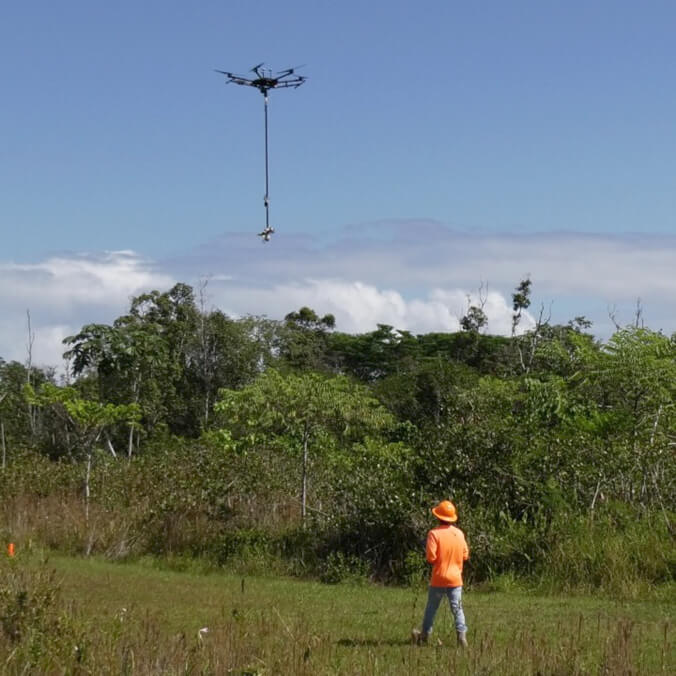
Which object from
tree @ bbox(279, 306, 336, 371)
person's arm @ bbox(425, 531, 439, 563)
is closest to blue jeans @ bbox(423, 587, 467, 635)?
person's arm @ bbox(425, 531, 439, 563)

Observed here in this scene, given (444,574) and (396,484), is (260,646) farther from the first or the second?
(396,484)

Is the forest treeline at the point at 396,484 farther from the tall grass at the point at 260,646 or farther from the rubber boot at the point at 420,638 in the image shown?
the rubber boot at the point at 420,638

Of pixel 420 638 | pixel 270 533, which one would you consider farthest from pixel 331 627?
pixel 270 533

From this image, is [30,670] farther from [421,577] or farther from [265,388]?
[265,388]

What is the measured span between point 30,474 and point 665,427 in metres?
13.7

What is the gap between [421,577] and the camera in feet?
59.2

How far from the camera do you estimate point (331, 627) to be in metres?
12.7

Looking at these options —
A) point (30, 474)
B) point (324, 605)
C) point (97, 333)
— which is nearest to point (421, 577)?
point (324, 605)

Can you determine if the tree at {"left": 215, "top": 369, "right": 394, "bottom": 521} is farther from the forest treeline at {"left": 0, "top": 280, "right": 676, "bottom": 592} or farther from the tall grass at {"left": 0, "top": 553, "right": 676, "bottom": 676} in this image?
the tall grass at {"left": 0, "top": 553, "right": 676, "bottom": 676}

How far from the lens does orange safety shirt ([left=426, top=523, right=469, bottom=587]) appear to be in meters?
11.7

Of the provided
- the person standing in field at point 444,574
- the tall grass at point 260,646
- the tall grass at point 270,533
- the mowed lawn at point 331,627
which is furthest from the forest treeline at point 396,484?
the person standing in field at point 444,574

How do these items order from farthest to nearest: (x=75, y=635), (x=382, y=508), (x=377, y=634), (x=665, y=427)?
(x=665, y=427) < (x=382, y=508) < (x=377, y=634) < (x=75, y=635)

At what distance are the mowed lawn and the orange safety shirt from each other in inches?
24.6

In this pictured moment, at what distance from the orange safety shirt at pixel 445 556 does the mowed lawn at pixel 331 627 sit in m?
0.62
